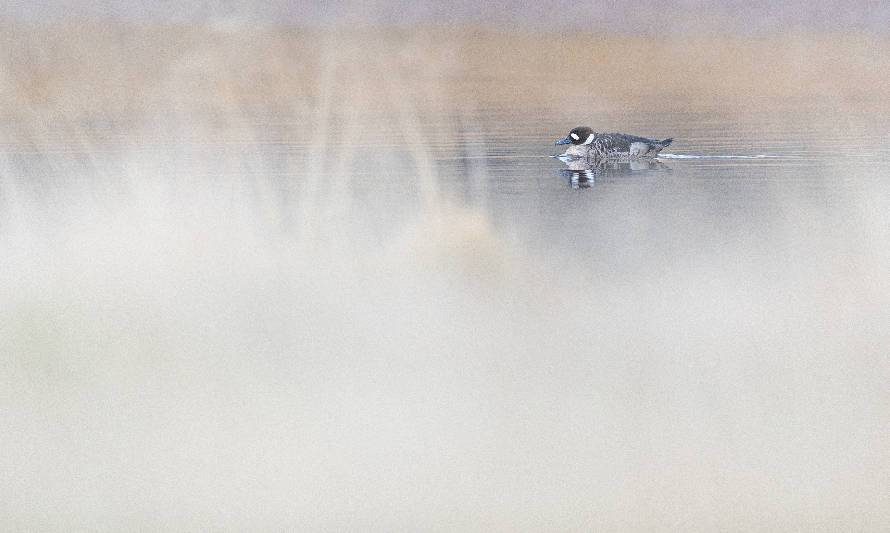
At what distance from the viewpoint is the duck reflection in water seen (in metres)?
16.8

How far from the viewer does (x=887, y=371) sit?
6816 mm

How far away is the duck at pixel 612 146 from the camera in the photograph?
19.1m

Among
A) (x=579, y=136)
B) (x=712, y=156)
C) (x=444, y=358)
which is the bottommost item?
(x=712, y=156)

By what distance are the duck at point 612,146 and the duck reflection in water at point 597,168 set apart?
91 millimetres

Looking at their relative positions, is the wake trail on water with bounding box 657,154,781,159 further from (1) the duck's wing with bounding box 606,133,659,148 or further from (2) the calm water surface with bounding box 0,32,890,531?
(2) the calm water surface with bounding box 0,32,890,531

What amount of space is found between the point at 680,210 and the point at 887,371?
612 centimetres

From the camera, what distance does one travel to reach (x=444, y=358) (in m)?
7.16

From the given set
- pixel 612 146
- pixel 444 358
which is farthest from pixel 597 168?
pixel 444 358

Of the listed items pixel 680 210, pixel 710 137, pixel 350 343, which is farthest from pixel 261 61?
pixel 350 343

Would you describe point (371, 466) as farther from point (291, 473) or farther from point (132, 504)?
point (132, 504)

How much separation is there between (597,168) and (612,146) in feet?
3.34

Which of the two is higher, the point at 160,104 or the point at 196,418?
the point at 196,418

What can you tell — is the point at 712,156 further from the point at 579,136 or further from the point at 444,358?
the point at 444,358

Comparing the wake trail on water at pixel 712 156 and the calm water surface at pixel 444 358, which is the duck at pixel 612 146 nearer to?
the wake trail on water at pixel 712 156
